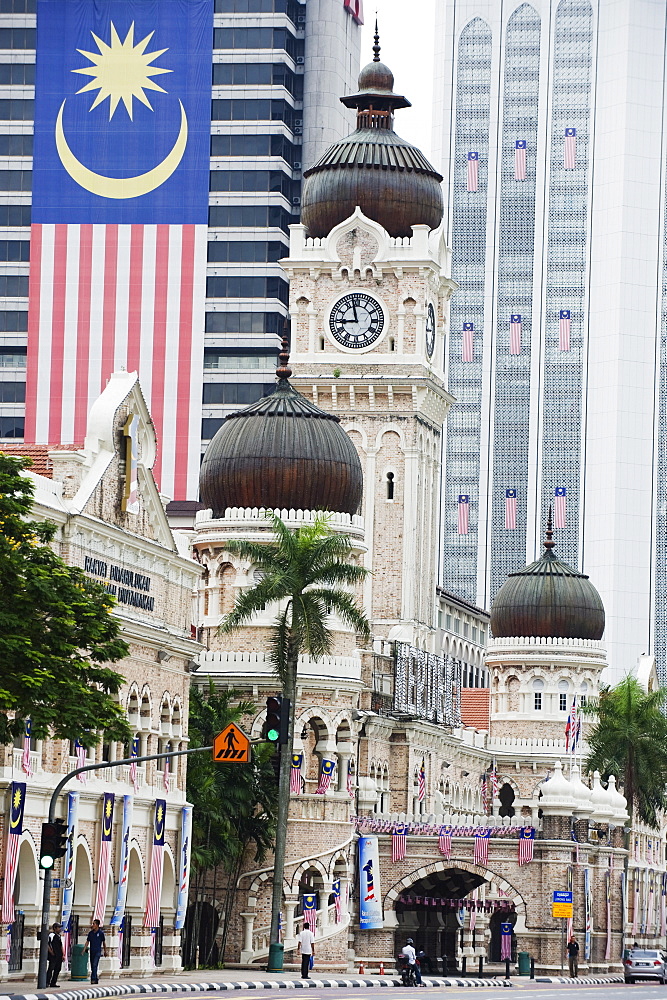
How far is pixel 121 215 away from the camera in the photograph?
13600cm

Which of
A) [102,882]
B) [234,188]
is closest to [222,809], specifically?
[102,882]

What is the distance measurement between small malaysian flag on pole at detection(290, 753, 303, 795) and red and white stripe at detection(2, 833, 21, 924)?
22.9 m

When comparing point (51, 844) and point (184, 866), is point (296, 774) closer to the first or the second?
point (184, 866)

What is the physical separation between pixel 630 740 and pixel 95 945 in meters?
55.2

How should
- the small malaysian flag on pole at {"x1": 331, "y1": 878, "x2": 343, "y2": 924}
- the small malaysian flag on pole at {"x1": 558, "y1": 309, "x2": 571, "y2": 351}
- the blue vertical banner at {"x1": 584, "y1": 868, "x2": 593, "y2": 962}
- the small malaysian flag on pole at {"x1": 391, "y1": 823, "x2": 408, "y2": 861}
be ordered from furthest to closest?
1. the small malaysian flag on pole at {"x1": 558, "y1": 309, "x2": 571, "y2": 351}
2. the blue vertical banner at {"x1": 584, "y1": 868, "x2": 593, "y2": 962}
3. the small malaysian flag on pole at {"x1": 391, "y1": 823, "x2": 408, "y2": 861}
4. the small malaysian flag on pole at {"x1": 331, "y1": 878, "x2": 343, "y2": 924}

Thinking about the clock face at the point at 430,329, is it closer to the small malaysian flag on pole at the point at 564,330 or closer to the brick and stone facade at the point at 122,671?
the brick and stone facade at the point at 122,671

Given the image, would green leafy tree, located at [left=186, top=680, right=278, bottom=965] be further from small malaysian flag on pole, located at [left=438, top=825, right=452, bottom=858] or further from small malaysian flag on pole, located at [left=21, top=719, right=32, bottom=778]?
small malaysian flag on pole, located at [left=21, top=719, right=32, bottom=778]

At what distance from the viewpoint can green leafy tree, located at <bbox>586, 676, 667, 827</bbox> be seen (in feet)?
354

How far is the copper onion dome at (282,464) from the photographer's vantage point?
81938 mm

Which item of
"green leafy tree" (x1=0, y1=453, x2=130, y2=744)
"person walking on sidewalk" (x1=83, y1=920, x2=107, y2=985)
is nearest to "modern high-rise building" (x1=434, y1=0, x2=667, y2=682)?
"person walking on sidewalk" (x1=83, y1=920, x2=107, y2=985)

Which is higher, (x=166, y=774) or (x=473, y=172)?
(x=473, y=172)

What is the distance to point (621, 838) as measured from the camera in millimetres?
95250

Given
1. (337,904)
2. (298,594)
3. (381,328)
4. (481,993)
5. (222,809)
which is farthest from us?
(381,328)

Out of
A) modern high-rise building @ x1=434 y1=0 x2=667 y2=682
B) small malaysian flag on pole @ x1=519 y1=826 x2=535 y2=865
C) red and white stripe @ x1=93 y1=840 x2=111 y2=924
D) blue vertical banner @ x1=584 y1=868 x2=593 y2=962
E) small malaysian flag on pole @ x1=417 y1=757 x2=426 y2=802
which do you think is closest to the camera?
red and white stripe @ x1=93 y1=840 x2=111 y2=924
